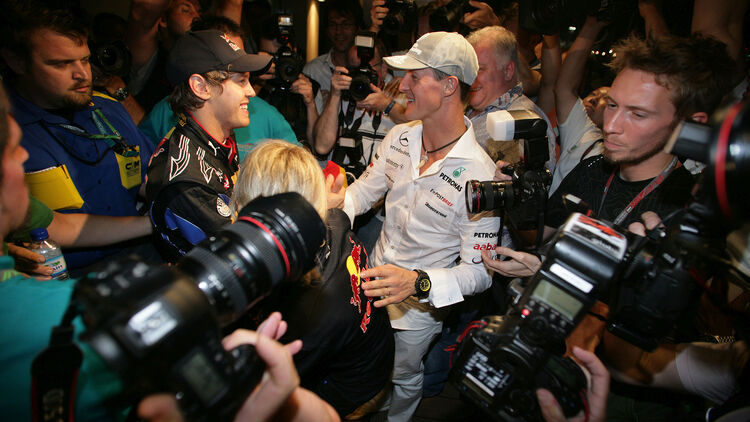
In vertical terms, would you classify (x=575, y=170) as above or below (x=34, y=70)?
below

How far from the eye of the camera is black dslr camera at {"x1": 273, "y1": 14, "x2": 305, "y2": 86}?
3.08 meters

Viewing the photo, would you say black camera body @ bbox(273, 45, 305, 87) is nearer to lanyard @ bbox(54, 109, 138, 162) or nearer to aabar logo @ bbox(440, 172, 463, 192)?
lanyard @ bbox(54, 109, 138, 162)

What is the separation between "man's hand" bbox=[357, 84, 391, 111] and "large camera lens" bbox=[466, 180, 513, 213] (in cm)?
185

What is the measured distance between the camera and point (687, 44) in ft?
5.05

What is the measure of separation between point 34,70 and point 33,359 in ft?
6.54

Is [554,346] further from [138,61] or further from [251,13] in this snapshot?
[251,13]

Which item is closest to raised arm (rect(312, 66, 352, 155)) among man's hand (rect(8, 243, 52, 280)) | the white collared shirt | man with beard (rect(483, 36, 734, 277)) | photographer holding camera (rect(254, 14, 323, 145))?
photographer holding camera (rect(254, 14, 323, 145))

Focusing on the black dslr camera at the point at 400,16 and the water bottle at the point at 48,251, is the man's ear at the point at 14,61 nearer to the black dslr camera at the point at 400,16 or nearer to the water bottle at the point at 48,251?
the water bottle at the point at 48,251

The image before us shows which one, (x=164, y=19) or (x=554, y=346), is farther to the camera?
→ (x=164, y=19)

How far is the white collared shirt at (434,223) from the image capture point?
1895mm

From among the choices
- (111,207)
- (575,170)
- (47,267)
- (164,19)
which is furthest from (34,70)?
(575,170)

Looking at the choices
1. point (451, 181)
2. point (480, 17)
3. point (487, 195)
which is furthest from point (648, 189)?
point (480, 17)

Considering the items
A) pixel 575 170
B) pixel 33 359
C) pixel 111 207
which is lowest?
pixel 111 207

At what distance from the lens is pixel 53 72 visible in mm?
1998
